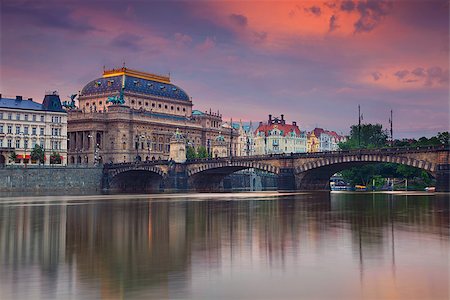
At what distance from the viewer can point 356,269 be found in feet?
75.8

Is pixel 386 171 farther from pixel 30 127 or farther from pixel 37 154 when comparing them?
pixel 30 127

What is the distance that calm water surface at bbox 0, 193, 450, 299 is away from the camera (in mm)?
19609

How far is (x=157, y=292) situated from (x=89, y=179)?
129571 millimetres

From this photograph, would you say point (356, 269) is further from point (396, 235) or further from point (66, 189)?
point (66, 189)

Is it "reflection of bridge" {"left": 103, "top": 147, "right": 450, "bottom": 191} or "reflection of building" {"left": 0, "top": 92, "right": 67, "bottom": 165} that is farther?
"reflection of building" {"left": 0, "top": 92, "right": 67, "bottom": 165}

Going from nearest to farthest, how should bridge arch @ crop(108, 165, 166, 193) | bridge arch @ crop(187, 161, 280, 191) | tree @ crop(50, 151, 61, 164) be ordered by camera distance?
bridge arch @ crop(187, 161, 280, 191) → bridge arch @ crop(108, 165, 166, 193) → tree @ crop(50, 151, 61, 164)

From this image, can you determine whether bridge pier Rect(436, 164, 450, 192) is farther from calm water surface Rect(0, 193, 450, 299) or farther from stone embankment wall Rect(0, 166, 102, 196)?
stone embankment wall Rect(0, 166, 102, 196)

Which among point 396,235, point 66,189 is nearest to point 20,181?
point 66,189

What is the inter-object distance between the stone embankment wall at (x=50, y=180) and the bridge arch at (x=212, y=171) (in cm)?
1965

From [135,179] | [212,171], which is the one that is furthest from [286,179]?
[135,179]

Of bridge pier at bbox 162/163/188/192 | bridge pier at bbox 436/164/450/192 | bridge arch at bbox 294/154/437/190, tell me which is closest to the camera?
bridge pier at bbox 436/164/450/192

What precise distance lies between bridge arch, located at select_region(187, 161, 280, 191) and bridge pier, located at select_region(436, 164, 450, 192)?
3387 cm

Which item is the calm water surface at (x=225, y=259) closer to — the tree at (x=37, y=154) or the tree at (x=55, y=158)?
the tree at (x=37, y=154)

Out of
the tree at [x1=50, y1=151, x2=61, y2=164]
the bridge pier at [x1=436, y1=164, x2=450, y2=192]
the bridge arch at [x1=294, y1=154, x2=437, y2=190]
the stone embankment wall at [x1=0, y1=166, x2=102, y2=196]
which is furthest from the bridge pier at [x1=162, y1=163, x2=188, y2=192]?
the bridge pier at [x1=436, y1=164, x2=450, y2=192]
